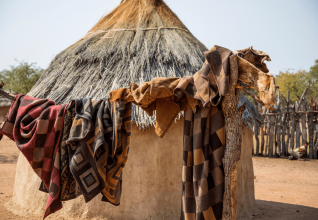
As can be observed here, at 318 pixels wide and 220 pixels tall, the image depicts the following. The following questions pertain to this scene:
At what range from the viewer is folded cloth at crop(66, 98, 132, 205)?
2.23 m

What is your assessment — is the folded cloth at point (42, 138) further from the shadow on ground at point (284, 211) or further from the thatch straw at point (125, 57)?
the shadow on ground at point (284, 211)

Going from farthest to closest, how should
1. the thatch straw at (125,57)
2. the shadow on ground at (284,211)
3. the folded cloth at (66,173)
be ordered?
the shadow on ground at (284,211) < the thatch straw at (125,57) < the folded cloth at (66,173)

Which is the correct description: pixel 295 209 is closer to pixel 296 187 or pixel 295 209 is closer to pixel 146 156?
pixel 296 187

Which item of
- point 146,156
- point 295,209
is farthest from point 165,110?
point 295,209

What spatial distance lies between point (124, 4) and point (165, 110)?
14.6 ft

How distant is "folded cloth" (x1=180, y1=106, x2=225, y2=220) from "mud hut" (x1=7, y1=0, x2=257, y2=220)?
6.13 ft

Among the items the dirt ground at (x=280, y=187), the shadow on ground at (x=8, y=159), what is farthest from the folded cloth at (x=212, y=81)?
the shadow on ground at (x=8, y=159)

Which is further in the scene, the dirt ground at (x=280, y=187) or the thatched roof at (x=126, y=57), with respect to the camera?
the dirt ground at (x=280, y=187)

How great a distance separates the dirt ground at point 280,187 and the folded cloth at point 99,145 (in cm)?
269

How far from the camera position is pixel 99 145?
7.18ft

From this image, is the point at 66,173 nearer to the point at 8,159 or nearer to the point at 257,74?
the point at 257,74

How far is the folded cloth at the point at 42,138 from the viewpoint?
7.77ft

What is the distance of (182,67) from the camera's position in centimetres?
454

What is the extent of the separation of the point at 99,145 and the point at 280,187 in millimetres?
6269
